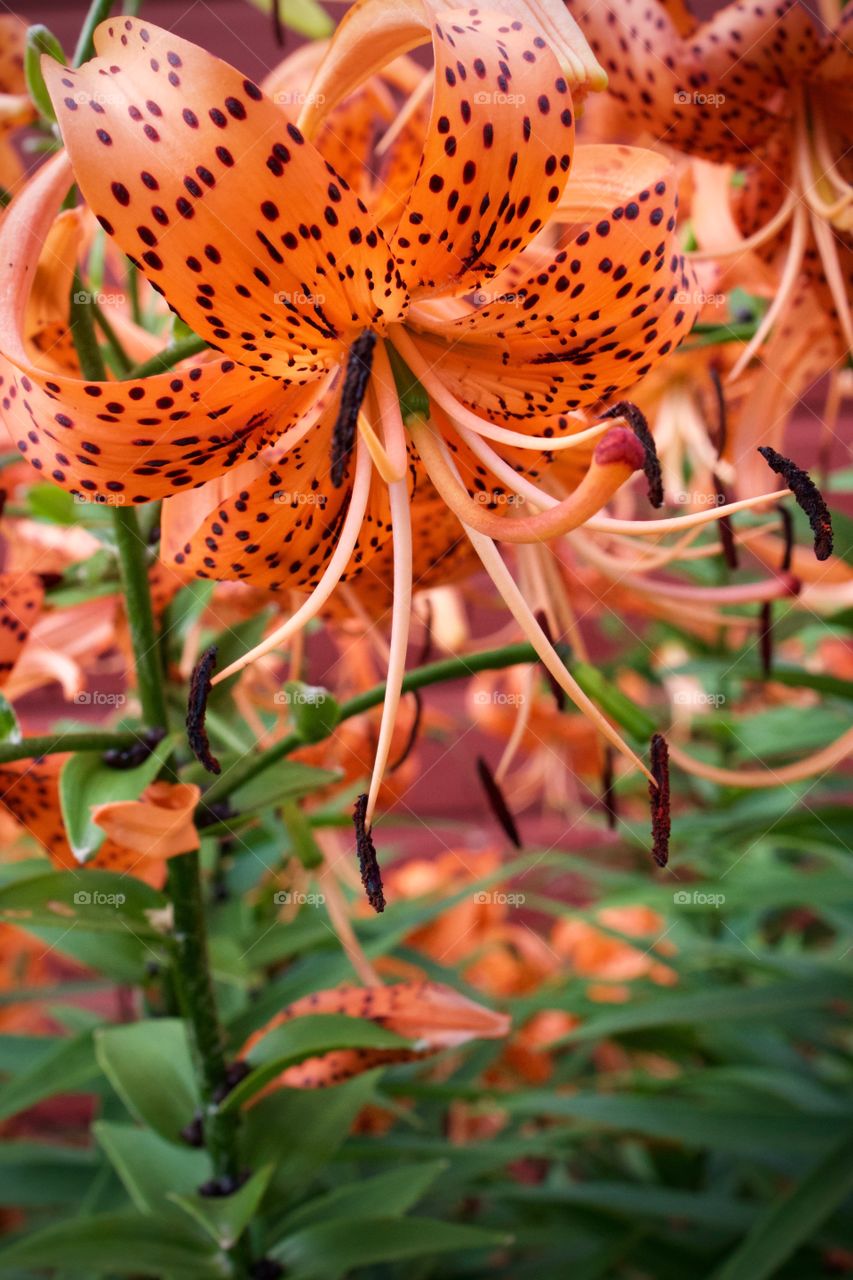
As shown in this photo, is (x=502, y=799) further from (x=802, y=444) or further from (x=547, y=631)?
(x=802, y=444)

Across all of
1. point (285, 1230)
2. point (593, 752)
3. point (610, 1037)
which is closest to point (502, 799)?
point (285, 1230)

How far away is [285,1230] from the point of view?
2.47 ft

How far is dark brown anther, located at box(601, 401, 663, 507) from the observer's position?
471mm

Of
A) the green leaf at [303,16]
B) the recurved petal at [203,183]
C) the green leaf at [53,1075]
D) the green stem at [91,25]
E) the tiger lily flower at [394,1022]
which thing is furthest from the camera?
the green leaf at [303,16]

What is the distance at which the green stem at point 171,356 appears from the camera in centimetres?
56

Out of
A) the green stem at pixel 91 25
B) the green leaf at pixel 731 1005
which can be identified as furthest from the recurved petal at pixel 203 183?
the green leaf at pixel 731 1005

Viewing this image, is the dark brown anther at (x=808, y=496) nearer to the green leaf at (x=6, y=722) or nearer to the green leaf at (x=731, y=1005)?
the green leaf at (x=6, y=722)

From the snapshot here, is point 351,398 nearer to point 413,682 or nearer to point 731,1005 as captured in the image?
point 413,682

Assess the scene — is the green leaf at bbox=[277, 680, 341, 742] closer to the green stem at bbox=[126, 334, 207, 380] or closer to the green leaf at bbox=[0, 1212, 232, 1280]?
the green stem at bbox=[126, 334, 207, 380]

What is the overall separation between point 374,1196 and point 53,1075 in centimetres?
23

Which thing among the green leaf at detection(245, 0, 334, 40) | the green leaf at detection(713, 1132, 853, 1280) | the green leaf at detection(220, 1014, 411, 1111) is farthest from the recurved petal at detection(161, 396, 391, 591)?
the green leaf at detection(713, 1132, 853, 1280)

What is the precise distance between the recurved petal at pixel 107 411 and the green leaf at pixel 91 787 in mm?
151

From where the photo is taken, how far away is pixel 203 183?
0.44 m

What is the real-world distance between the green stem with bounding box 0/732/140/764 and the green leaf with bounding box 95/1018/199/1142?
189 mm
